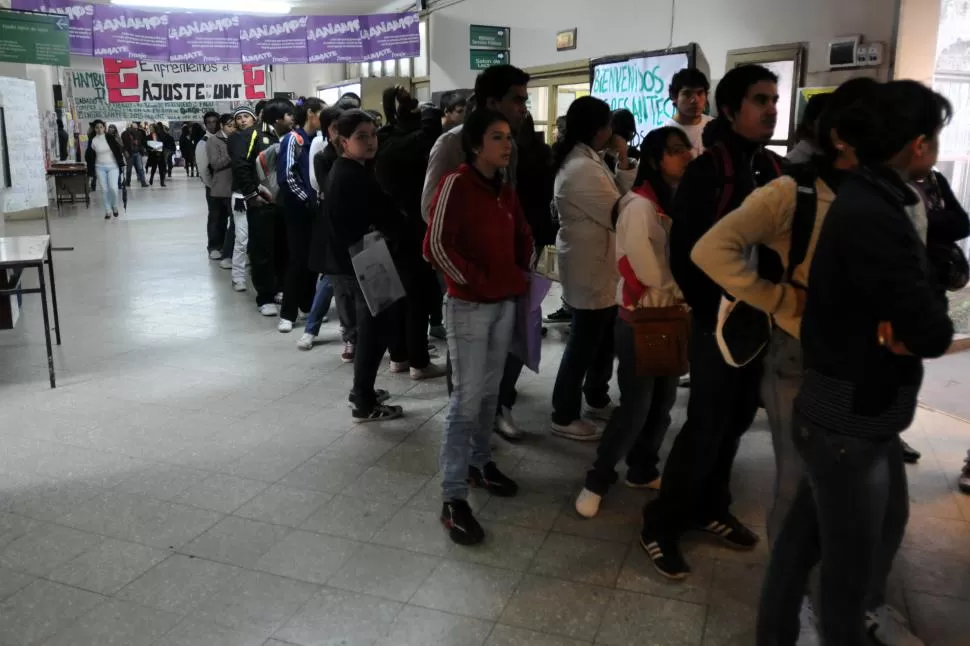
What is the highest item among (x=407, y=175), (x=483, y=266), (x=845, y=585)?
(x=407, y=175)

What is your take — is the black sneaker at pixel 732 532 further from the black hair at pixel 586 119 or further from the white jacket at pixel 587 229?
the black hair at pixel 586 119

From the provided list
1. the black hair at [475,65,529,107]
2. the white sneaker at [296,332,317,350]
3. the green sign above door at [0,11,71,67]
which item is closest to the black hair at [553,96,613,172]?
the black hair at [475,65,529,107]

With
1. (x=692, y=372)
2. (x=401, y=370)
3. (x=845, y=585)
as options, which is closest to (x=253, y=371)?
(x=401, y=370)

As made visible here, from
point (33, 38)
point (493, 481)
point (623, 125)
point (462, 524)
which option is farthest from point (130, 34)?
point (462, 524)

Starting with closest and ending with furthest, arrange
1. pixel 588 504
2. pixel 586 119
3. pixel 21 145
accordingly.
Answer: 1. pixel 588 504
2. pixel 586 119
3. pixel 21 145

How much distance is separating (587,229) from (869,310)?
85.1 inches

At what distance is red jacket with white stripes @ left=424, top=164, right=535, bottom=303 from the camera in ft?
9.57

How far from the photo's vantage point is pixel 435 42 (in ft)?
37.7

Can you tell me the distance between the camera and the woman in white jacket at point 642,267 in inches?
113

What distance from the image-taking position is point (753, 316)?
218cm

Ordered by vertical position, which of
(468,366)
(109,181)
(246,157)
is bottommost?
(468,366)

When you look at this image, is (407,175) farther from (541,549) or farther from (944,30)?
(944,30)

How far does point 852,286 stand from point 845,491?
19.0 inches

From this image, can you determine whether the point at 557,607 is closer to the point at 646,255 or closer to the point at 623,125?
the point at 646,255
